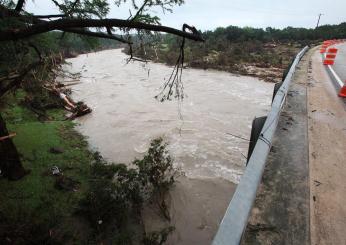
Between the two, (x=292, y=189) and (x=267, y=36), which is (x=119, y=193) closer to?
(x=292, y=189)

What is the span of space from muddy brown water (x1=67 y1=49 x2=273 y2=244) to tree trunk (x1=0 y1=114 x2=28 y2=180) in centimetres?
264

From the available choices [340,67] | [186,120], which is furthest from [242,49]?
[186,120]

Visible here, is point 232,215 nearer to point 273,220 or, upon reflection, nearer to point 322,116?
point 273,220

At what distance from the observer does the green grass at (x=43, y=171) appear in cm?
486

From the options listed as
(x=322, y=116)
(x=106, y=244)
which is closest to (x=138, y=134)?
(x=106, y=244)

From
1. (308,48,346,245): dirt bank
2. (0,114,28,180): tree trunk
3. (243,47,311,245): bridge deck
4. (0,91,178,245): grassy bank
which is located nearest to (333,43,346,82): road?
(308,48,346,245): dirt bank

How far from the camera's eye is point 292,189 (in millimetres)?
2035

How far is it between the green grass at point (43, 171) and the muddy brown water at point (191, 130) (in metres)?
0.87

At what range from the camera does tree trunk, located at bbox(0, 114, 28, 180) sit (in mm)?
5069

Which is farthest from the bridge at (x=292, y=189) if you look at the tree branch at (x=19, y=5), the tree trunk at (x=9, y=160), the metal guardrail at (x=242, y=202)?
the tree trunk at (x=9, y=160)

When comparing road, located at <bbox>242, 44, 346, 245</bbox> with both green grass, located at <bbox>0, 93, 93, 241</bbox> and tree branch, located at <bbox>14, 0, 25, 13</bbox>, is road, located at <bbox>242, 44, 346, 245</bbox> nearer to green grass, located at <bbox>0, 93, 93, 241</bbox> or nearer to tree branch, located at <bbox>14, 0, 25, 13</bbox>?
green grass, located at <bbox>0, 93, 93, 241</bbox>

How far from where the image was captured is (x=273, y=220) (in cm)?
169

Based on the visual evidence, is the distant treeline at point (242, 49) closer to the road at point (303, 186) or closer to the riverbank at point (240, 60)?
the riverbank at point (240, 60)

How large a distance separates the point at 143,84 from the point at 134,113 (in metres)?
6.59
